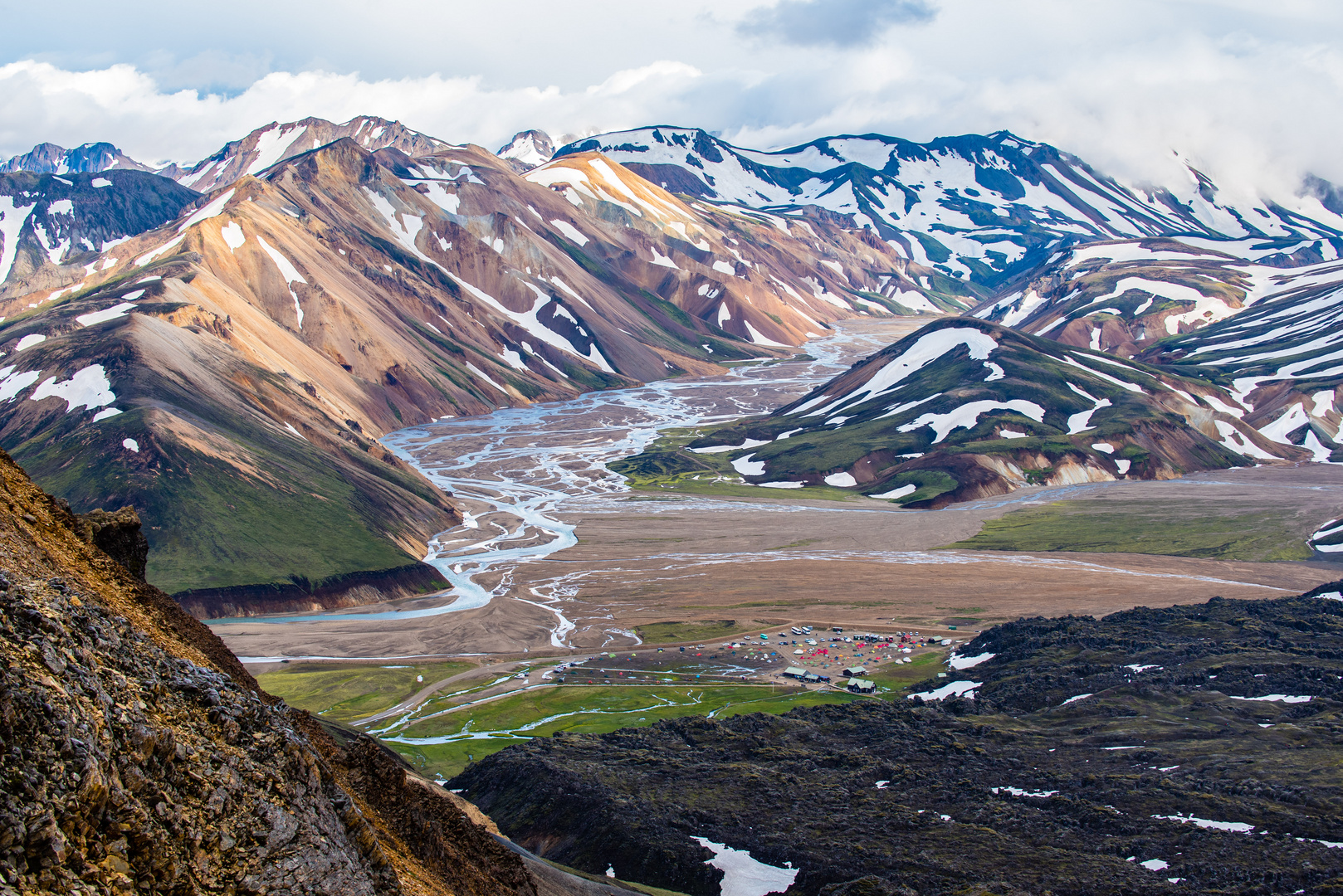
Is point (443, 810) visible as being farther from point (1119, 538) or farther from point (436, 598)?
point (1119, 538)

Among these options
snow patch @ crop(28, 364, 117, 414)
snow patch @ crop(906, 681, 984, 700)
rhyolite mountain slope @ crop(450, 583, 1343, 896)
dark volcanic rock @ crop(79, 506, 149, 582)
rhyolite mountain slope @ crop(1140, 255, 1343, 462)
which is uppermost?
snow patch @ crop(28, 364, 117, 414)

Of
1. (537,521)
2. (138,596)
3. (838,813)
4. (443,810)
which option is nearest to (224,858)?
(138,596)

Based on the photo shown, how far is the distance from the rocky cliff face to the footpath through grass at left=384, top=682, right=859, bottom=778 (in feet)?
121

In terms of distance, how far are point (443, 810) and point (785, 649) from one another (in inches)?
1937

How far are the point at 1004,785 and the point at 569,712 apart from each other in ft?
92.3

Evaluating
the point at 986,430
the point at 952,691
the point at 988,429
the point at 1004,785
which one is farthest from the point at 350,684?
the point at 988,429

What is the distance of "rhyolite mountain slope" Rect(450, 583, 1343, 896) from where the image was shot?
34.4m

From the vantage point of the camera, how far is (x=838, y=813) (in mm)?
40375

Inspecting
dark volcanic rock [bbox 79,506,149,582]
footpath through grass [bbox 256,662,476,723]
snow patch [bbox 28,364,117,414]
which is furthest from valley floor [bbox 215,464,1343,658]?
dark volcanic rock [bbox 79,506,149,582]

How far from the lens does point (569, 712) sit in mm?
62531

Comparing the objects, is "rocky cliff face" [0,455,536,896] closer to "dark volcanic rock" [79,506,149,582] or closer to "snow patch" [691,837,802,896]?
"dark volcanic rock" [79,506,149,582]

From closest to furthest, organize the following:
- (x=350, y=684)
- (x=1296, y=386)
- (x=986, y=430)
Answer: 1. (x=350, y=684)
2. (x=986, y=430)
3. (x=1296, y=386)

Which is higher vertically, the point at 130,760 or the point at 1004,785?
the point at 130,760

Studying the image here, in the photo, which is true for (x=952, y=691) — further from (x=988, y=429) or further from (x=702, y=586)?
(x=988, y=429)
